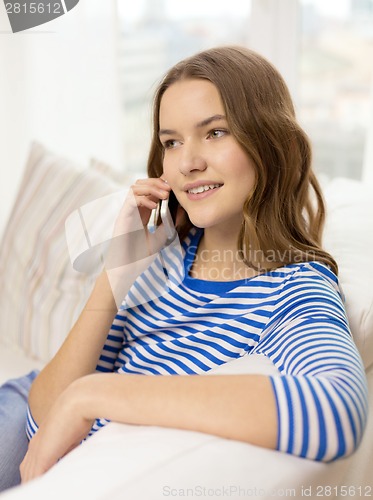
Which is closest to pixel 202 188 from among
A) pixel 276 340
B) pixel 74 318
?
pixel 276 340

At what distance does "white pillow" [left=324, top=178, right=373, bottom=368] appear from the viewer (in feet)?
3.65

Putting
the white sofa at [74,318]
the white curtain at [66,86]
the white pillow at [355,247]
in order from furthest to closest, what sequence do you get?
1. the white curtain at [66,86]
2. the white pillow at [355,247]
3. the white sofa at [74,318]

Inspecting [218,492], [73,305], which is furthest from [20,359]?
[218,492]

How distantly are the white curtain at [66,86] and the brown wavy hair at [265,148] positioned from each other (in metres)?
1.18

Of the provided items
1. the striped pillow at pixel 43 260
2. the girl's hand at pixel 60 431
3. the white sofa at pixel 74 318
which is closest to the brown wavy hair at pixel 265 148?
the white sofa at pixel 74 318

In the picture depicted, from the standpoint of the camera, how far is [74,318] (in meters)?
1.56

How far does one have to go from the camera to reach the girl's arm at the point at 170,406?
0.79 m

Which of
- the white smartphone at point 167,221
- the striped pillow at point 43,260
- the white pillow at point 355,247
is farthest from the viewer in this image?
the striped pillow at point 43,260

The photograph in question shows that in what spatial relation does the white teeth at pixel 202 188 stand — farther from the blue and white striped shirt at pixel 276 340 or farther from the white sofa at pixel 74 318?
the white sofa at pixel 74 318

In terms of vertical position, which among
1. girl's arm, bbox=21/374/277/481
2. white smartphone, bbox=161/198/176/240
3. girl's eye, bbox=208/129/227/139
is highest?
girl's eye, bbox=208/129/227/139

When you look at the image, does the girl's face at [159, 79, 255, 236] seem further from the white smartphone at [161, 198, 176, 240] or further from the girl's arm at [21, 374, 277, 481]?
the girl's arm at [21, 374, 277, 481]

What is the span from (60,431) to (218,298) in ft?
1.21

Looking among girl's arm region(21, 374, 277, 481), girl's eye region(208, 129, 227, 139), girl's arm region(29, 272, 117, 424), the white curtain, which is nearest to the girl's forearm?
girl's arm region(21, 374, 277, 481)

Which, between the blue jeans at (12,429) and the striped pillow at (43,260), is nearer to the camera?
the blue jeans at (12,429)
